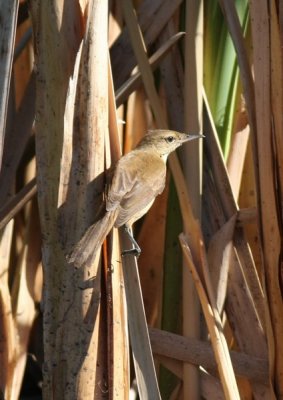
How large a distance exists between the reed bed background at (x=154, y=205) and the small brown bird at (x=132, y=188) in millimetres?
45

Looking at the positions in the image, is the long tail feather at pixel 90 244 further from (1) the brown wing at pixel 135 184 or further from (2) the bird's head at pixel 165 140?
(2) the bird's head at pixel 165 140

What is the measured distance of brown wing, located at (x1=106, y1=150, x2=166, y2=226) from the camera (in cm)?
217

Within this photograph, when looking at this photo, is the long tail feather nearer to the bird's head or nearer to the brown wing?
the brown wing

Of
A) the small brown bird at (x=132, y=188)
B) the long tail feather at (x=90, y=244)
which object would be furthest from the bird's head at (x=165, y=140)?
the long tail feather at (x=90, y=244)

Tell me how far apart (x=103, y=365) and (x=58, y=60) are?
723 mm

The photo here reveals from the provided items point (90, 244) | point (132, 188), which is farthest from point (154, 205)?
point (90, 244)

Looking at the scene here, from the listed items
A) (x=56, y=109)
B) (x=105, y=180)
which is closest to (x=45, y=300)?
(x=105, y=180)

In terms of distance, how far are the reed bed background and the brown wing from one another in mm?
99

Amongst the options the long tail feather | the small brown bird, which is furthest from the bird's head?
the long tail feather

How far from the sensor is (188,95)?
8.46ft

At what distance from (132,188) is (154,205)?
1.65 feet

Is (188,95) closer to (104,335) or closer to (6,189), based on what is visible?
(6,189)

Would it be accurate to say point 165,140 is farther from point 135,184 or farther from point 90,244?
point 90,244

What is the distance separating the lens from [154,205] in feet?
9.88
